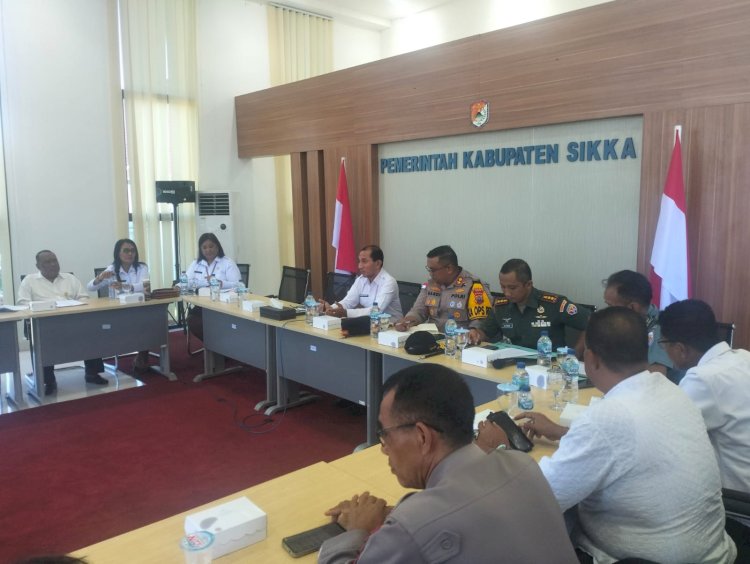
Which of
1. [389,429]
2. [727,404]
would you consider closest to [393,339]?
[727,404]

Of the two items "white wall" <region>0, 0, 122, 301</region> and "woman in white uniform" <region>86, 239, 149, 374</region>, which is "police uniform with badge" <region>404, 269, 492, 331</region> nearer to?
"woman in white uniform" <region>86, 239, 149, 374</region>

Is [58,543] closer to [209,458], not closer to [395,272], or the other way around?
[209,458]

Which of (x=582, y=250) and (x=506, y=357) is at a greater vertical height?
(x=582, y=250)

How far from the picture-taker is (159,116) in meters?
6.89

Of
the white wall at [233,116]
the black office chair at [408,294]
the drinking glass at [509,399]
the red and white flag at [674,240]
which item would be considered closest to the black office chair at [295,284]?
the black office chair at [408,294]

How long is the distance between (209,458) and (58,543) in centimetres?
103

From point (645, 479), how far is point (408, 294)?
11.4 ft

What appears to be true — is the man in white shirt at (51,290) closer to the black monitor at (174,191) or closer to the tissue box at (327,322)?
the black monitor at (174,191)

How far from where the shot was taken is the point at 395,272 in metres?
5.94

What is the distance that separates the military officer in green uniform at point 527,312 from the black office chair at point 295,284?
243 cm

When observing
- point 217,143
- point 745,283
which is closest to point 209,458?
point 745,283

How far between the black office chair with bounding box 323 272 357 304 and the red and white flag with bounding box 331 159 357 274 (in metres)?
0.52

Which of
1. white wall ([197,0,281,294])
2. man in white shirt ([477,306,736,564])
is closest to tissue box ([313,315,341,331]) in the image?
man in white shirt ([477,306,736,564])

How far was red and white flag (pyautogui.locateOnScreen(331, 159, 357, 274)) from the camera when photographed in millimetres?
6012
